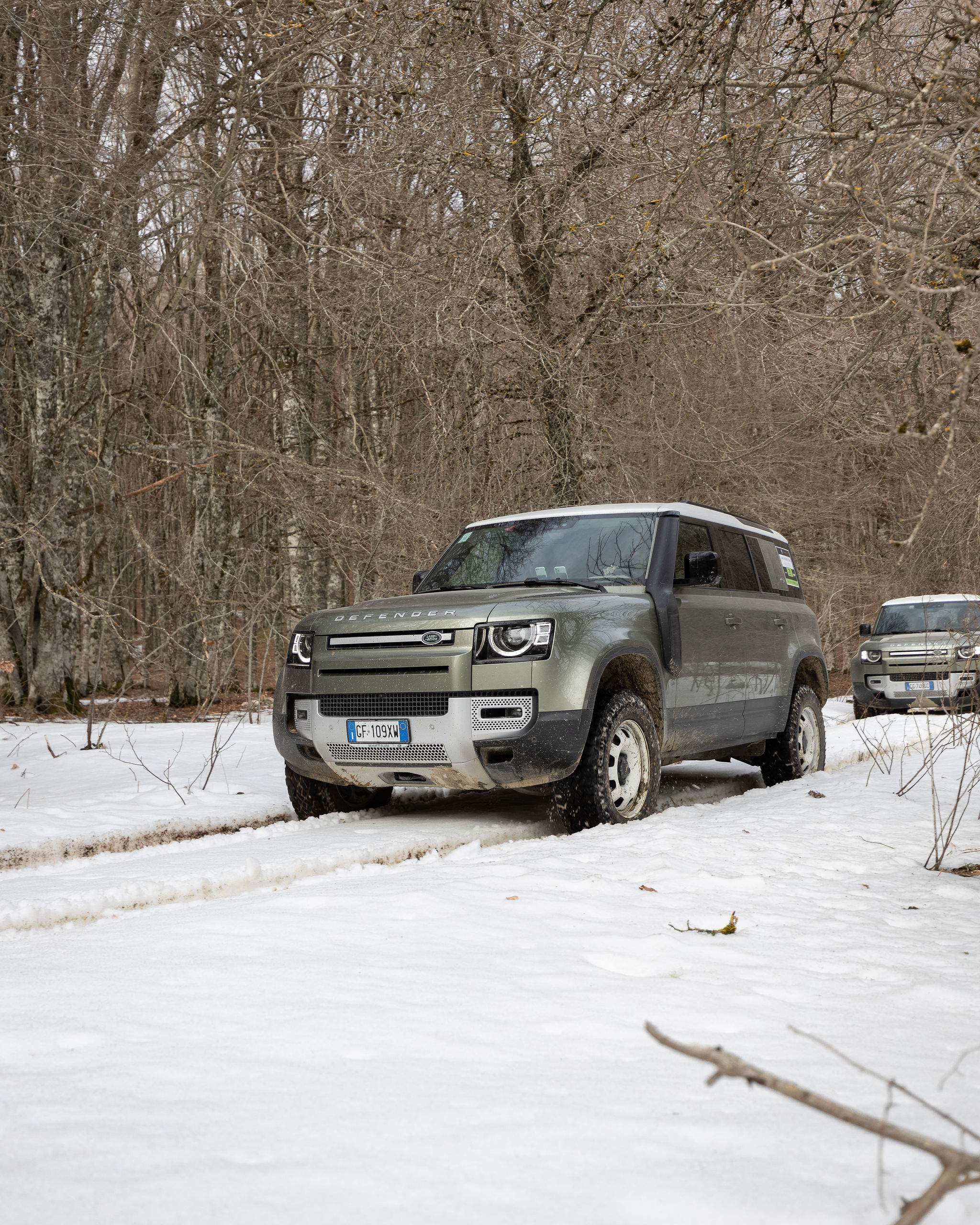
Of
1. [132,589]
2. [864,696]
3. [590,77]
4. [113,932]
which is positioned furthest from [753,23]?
[132,589]

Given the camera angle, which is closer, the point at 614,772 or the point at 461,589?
the point at 614,772

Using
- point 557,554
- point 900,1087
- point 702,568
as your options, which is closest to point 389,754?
point 557,554

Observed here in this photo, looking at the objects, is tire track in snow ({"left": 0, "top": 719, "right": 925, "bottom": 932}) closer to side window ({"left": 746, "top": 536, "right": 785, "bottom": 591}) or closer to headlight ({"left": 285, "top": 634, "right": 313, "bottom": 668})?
headlight ({"left": 285, "top": 634, "right": 313, "bottom": 668})

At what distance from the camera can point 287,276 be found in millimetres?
13859

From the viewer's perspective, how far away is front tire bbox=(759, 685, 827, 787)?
30.0ft

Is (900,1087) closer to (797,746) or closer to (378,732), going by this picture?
(378,732)

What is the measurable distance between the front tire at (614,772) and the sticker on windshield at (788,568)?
297 cm

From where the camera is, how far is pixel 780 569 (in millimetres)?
9539

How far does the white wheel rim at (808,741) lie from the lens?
9.29 m

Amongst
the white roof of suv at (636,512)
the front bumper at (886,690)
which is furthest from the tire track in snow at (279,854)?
the front bumper at (886,690)

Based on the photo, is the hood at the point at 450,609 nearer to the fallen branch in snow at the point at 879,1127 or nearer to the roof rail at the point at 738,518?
the roof rail at the point at 738,518

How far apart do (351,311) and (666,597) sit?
756 centimetres

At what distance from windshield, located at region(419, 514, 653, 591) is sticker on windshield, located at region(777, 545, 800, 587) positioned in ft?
7.73

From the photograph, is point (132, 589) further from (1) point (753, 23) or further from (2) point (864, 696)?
(1) point (753, 23)
